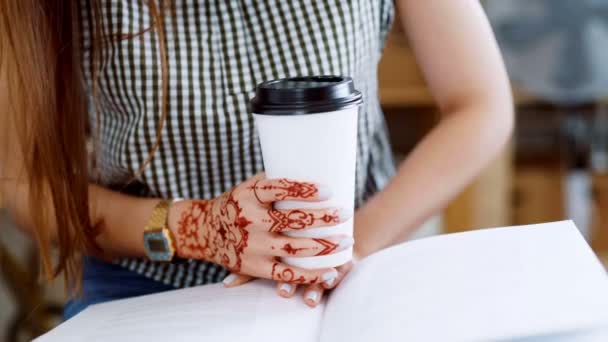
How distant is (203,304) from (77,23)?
0.32m

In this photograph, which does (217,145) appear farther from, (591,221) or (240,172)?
(591,221)

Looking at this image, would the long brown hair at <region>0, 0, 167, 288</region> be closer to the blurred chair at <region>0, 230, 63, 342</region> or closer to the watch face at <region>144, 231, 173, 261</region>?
the watch face at <region>144, 231, 173, 261</region>

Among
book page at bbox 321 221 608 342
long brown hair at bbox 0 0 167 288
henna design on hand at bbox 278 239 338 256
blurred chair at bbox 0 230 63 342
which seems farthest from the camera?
blurred chair at bbox 0 230 63 342

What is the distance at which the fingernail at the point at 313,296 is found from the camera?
0.59m

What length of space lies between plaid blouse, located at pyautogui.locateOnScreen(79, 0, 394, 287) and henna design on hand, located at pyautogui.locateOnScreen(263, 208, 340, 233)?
25cm

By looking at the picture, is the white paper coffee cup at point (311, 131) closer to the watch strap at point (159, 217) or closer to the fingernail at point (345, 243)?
the fingernail at point (345, 243)

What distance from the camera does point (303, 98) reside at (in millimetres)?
504

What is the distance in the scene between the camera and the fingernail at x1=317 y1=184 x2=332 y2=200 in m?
0.54

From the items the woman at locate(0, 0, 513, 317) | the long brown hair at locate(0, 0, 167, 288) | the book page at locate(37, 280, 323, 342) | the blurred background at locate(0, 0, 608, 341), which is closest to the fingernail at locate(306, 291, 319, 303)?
the book page at locate(37, 280, 323, 342)

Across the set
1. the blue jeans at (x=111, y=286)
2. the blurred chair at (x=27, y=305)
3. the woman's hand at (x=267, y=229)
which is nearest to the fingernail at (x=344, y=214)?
the woman's hand at (x=267, y=229)

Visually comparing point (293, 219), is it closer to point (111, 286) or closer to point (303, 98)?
point (303, 98)

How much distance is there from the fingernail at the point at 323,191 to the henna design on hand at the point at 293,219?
2 cm

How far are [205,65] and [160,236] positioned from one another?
20 centimetres

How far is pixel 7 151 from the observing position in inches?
31.0
